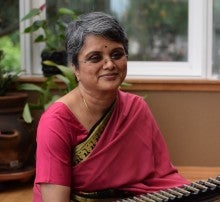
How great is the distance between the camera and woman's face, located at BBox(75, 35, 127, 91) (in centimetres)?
140

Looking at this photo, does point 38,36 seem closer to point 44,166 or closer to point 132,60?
point 132,60

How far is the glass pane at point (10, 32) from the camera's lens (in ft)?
10.1

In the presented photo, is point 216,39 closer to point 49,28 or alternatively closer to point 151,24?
point 151,24

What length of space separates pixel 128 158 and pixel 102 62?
326 mm

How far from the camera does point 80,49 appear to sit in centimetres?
143

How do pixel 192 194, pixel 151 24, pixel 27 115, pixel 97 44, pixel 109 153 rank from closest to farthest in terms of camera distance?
pixel 192 194 < pixel 97 44 < pixel 109 153 < pixel 27 115 < pixel 151 24

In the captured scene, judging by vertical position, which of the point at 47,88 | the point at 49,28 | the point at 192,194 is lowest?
the point at 192,194

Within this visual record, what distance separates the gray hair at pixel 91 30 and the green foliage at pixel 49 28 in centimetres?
140

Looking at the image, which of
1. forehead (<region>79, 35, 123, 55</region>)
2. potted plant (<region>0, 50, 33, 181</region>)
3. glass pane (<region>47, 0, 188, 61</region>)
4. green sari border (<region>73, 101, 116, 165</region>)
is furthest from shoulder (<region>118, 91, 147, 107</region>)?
glass pane (<region>47, 0, 188, 61</region>)

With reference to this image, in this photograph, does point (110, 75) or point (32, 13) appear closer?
point (110, 75)

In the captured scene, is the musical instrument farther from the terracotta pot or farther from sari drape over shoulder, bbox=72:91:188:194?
the terracotta pot

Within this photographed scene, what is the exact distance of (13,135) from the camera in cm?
261

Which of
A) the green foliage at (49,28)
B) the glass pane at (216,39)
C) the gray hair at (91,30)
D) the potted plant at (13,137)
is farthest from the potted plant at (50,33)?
the gray hair at (91,30)

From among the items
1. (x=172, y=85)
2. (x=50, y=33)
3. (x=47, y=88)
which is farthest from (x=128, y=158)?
(x=50, y=33)
